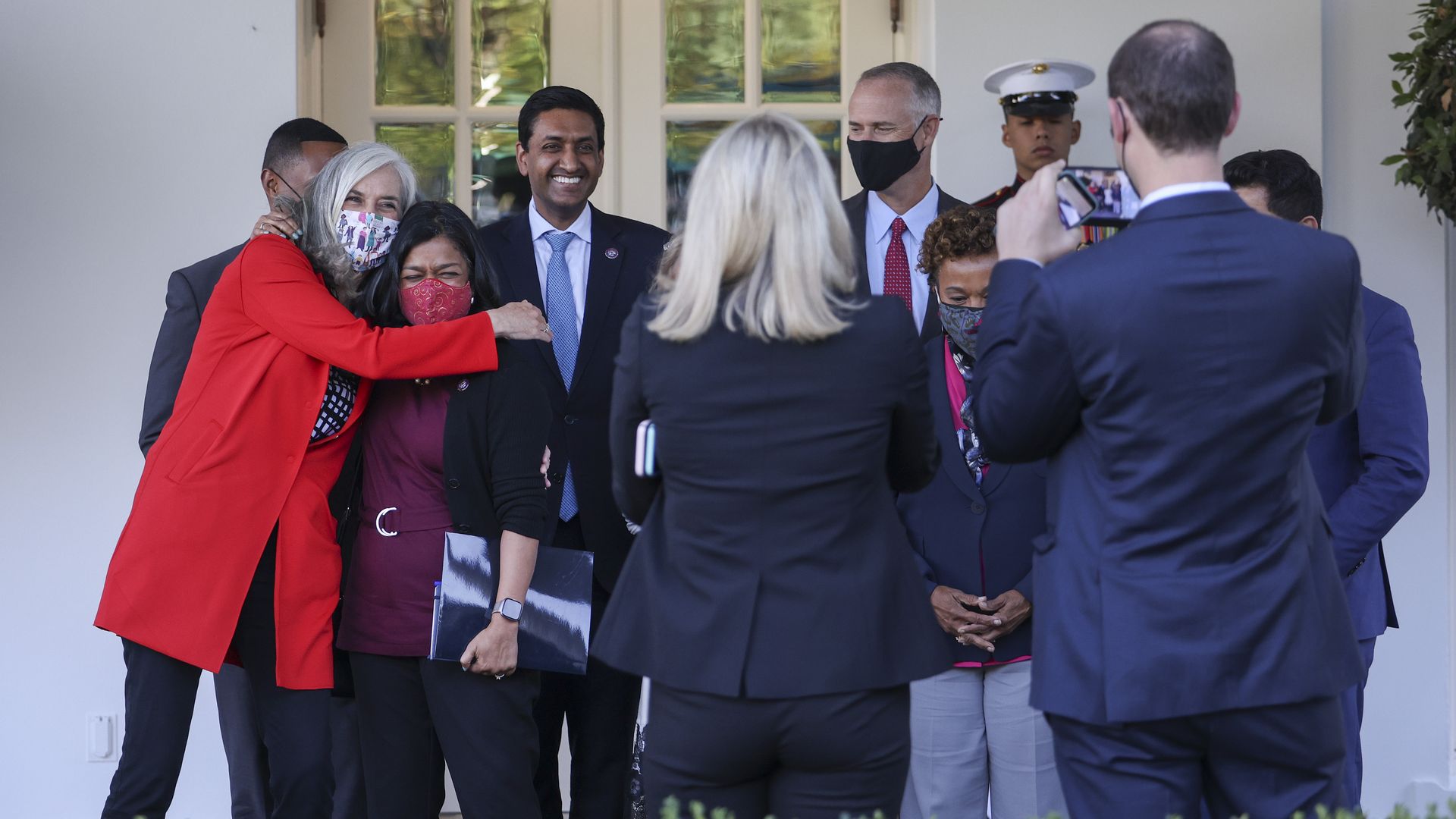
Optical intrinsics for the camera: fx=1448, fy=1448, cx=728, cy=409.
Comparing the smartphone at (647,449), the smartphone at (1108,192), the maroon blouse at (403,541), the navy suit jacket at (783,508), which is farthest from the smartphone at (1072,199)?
the maroon blouse at (403,541)

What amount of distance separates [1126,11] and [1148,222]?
2.30 metres

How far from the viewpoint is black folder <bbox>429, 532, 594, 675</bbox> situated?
2.79 m

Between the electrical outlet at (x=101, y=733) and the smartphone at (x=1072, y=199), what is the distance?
3.17 m

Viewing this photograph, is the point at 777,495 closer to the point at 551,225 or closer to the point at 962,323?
the point at 962,323

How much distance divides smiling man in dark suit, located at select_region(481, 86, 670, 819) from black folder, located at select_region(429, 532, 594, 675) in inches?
13.4

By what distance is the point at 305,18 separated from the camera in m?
4.27

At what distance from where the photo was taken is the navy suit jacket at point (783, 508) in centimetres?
209

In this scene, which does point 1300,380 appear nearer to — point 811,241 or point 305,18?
point 811,241

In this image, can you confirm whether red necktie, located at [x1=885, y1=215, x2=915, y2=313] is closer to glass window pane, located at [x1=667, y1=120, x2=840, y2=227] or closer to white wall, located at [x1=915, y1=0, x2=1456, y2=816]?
white wall, located at [x1=915, y1=0, x2=1456, y2=816]

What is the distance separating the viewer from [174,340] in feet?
11.4

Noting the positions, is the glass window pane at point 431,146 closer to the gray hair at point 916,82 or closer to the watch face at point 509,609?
the gray hair at point 916,82

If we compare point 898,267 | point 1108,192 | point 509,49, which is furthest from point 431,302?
point 509,49

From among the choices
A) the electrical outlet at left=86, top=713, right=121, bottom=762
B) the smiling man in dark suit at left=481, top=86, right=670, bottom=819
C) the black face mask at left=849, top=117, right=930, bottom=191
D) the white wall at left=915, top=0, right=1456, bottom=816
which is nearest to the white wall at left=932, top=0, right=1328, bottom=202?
the white wall at left=915, top=0, right=1456, bottom=816

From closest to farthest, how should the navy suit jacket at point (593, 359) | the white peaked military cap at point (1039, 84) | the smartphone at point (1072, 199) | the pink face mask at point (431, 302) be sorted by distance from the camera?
1. the smartphone at point (1072, 199)
2. the pink face mask at point (431, 302)
3. the navy suit jacket at point (593, 359)
4. the white peaked military cap at point (1039, 84)
